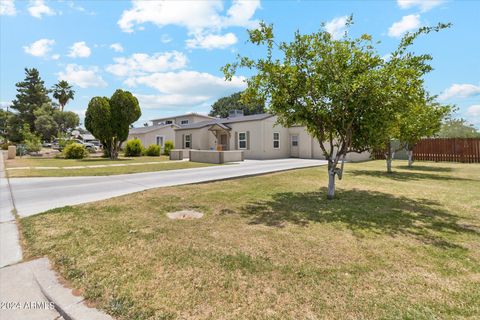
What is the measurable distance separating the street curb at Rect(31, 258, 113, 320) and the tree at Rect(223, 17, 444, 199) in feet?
18.7

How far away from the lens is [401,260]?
10.9 ft

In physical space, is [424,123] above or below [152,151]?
above

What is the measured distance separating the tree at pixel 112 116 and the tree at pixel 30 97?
3735cm

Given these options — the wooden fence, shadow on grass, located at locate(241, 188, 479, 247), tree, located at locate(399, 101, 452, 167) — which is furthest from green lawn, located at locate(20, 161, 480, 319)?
the wooden fence

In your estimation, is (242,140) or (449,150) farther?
(242,140)

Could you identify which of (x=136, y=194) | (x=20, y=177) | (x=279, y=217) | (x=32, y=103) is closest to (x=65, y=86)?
(x=32, y=103)

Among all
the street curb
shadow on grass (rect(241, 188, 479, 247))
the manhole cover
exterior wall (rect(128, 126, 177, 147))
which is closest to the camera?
the street curb

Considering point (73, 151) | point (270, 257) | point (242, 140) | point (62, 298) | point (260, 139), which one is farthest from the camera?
point (73, 151)

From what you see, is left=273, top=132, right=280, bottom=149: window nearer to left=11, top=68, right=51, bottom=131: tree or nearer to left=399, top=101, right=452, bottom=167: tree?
left=399, top=101, right=452, bottom=167: tree

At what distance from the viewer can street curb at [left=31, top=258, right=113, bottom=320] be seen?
7.72 feet

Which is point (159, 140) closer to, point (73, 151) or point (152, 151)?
point (152, 151)

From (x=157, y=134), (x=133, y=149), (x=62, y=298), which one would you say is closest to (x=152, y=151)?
(x=133, y=149)

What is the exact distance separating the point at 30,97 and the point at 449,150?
70297 millimetres

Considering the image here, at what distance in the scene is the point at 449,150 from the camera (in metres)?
19.3
